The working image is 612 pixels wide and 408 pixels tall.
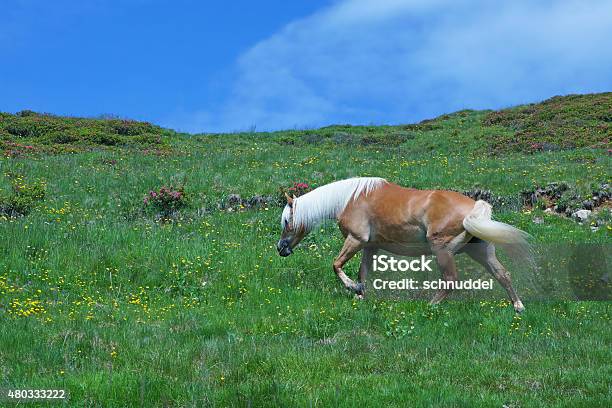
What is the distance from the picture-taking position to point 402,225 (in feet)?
37.4

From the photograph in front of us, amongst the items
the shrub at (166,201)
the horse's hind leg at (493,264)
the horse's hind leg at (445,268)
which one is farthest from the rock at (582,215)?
the shrub at (166,201)

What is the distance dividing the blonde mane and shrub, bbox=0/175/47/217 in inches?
333

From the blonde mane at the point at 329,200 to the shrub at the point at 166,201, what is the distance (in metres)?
6.68

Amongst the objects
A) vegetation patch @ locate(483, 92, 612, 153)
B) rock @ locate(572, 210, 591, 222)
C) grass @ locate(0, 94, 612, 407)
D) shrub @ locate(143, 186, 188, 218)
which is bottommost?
grass @ locate(0, 94, 612, 407)

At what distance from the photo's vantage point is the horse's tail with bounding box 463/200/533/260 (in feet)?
34.0

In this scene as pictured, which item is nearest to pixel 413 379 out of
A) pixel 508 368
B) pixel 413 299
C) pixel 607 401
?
pixel 508 368

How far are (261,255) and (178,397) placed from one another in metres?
7.05

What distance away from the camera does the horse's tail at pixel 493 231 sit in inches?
408

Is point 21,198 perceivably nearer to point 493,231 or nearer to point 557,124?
point 493,231

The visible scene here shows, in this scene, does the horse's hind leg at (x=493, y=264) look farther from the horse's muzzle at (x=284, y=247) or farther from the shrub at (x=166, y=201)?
the shrub at (x=166, y=201)

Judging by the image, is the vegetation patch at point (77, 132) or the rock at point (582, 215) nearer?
the rock at point (582, 215)

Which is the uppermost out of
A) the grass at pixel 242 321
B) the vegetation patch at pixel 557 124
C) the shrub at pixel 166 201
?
the vegetation patch at pixel 557 124

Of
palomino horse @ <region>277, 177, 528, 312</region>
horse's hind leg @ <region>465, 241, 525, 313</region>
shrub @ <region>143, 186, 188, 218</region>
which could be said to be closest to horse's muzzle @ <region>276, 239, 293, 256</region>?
palomino horse @ <region>277, 177, 528, 312</region>

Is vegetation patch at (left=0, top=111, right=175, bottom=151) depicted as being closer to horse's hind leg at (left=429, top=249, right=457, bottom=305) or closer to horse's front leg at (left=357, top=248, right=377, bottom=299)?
horse's front leg at (left=357, top=248, right=377, bottom=299)
